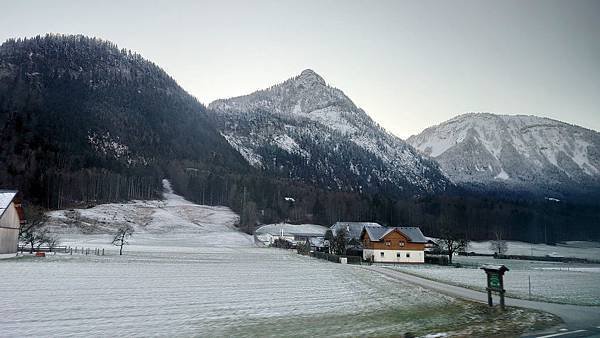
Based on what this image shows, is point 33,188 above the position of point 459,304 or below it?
above

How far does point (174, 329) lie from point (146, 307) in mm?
5430

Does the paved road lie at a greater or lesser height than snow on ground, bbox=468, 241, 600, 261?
greater

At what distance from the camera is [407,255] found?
82.5 m

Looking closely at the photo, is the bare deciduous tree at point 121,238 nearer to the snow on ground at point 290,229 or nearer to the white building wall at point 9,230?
the white building wall at point 9,230

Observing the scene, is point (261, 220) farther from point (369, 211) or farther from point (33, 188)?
point (33, 188)

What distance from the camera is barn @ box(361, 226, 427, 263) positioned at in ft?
267

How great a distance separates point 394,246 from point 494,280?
58800 mm

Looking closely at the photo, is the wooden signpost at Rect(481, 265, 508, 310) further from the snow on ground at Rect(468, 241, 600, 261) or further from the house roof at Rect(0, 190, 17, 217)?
the snow on ground at Rect(468, 241, 600, 261)

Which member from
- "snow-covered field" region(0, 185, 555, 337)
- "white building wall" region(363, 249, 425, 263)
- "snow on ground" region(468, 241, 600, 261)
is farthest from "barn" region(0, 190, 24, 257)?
"snow on ground" region(468, 241, 600, 261)

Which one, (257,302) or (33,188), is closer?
(257,302)

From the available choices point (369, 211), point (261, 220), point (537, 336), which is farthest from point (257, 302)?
point (369, 211)

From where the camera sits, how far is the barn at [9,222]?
5385cm

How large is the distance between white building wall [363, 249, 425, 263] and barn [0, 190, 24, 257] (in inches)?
2121

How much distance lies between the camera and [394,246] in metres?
82.2
